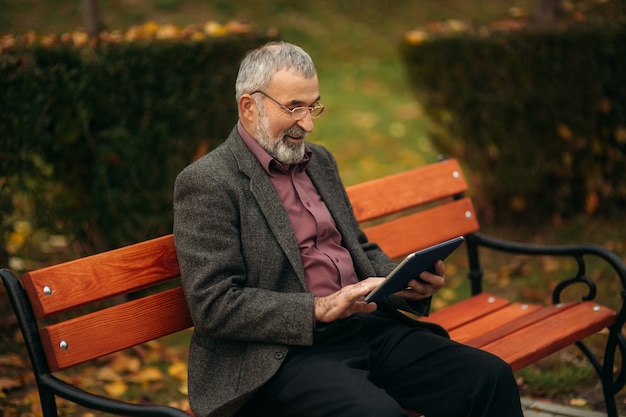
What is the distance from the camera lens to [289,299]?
2.88 meters

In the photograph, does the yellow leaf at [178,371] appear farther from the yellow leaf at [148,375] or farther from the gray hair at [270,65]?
the gray hair at [270,65]

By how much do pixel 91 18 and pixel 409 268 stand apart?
10.1ft

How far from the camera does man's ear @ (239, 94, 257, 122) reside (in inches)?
123

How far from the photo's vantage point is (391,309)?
10.8ft

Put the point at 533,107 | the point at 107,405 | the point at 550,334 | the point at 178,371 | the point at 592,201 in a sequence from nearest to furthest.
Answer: the point at 107,405, the point at 550,334, the point at 178,371, the point at 533,107, the point at 592,201

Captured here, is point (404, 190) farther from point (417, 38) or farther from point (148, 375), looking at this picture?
point (417, 38)

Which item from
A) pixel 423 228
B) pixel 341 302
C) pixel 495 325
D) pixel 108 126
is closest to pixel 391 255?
pixel 423 228

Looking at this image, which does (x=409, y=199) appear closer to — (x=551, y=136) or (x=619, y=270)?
(x=619, y=270)

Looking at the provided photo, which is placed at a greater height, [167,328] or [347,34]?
[347,34]

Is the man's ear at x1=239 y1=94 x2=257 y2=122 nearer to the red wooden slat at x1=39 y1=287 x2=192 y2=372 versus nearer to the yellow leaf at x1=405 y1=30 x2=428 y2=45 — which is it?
the red wooden slat at x1=39 y1=287 x2=192 y2=372

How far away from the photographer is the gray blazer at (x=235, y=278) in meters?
2.85

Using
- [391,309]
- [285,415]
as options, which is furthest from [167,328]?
[391,309]

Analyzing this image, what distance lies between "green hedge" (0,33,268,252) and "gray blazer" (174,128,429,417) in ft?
5.70

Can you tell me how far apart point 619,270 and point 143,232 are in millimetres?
2664
